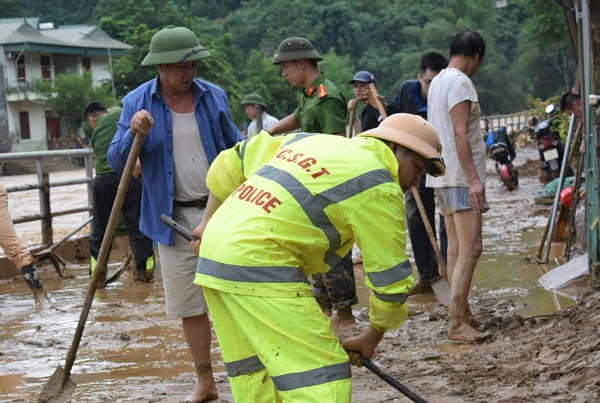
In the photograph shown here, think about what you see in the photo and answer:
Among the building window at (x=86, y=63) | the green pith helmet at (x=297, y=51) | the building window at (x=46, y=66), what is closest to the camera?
the green pith helmet at (x=297, y=51)

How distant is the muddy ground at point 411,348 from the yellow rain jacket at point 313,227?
1509 millimetres

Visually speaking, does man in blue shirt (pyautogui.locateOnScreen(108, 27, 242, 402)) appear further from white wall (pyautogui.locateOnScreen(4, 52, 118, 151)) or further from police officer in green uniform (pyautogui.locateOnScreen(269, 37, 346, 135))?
white wall (pyautogui.locateOnScreen(4, 52, 118, 151))

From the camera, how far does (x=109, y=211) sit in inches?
392

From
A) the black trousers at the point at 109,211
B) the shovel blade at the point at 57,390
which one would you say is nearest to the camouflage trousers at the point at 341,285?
the shovel blade at the point at 57,390

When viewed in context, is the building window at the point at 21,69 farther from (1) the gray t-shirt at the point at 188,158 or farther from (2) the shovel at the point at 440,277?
(1) the gray t-shirt at the point at 188,158

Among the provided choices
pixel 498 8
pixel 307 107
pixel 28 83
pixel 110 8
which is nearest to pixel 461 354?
pixel 307 107

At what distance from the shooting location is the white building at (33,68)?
61.8 m

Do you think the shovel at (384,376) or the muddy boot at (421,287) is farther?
the muddy boot at (421,287)

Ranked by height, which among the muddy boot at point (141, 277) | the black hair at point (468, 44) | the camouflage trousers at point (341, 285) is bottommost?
the muddy boot at point (141, 277)

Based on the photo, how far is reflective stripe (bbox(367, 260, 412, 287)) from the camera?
11.5 feet

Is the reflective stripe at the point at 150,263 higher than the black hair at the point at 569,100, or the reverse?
the black hair at the point at 569,100

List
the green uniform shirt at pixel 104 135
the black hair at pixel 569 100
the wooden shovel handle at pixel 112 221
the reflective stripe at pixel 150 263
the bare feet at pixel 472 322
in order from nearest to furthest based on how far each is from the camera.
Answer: the wooden shovel handle at pixel 112 221 → the bare feet at pixel 472 322 → the black hair at pixel 569 100 → the reflective stripe at pixel 150 263 → the green uniform shirt at pixel 104 135

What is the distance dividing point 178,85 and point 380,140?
1.98 m

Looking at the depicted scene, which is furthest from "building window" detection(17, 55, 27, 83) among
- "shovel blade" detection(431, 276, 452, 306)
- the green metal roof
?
"shovel blade" detection(431, 276, 452, 306)
